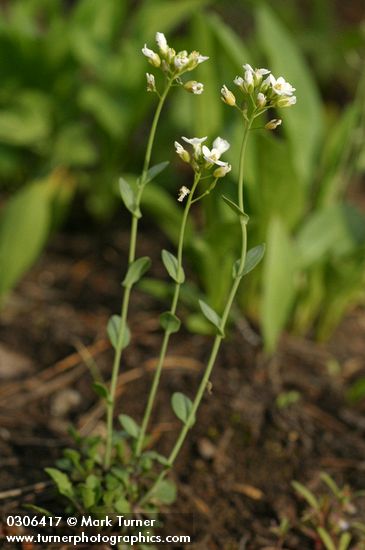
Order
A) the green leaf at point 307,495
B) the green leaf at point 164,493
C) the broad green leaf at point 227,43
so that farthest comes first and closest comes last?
the broad green leaf at point 227,43
the green leaf at point 307,495
the green leaf at point 164,493

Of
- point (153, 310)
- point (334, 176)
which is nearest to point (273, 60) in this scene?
point (334, 176)

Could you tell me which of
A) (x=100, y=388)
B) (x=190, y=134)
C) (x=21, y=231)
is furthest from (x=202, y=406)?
(x=190, y=134)

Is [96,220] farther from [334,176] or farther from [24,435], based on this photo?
[24,435]

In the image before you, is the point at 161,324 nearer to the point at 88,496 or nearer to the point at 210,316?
the point at 210,316

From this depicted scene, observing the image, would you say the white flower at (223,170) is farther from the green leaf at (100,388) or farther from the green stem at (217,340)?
the green leaf at (100,388)

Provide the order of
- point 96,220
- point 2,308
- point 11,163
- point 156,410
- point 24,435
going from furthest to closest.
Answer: point 96,220 → point 11,163 → point 2,308 → point 156,410 → point 24,435

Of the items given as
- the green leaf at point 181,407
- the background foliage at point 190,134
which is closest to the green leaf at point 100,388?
the green leaf at point 181,407

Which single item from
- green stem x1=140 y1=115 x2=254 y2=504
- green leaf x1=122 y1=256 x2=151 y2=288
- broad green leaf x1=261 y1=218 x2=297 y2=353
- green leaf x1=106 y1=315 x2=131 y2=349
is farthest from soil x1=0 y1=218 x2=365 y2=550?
green leaf x1=122 y1=256 x2=151 y2=288

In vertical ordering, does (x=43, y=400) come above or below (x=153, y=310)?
below
